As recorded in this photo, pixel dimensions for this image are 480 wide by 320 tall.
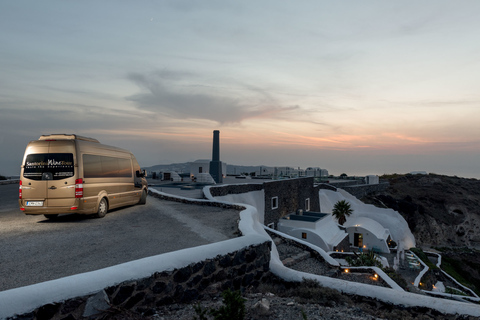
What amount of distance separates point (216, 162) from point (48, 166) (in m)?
21.8

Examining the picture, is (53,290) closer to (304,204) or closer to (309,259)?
(309,259)

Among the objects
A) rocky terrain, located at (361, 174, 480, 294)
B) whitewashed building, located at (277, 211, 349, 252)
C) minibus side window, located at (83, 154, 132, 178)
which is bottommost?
rocky terrain, located at (361, 174, 480, 294)

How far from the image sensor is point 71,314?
343 centimetres

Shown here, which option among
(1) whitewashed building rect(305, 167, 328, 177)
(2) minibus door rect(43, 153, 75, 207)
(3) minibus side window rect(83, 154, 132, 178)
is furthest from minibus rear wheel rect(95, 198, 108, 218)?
(1) whitewashed building rect(305, 167, 328, 177)

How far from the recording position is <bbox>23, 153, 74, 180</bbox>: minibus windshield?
8492mm

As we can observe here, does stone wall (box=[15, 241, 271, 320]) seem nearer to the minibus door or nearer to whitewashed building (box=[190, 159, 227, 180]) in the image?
the minibus door

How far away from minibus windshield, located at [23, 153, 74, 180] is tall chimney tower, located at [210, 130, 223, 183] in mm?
20488

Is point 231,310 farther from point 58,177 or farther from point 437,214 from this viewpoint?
point 437,214

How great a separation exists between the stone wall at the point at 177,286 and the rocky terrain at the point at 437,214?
154 feet

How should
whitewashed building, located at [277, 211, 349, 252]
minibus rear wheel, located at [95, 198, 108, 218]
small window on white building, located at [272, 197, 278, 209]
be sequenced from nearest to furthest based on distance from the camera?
minibus rear wheel, located at [95, 198, 108, 218], whitewashed building, located at [277, 211, 349, 252], small window on white building, located at [272, 197, 278, 209]

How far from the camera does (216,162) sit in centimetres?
3006

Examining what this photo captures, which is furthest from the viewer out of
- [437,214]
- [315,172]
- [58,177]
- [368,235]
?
[437,214]

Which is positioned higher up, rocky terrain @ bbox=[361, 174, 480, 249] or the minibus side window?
the minibus side window

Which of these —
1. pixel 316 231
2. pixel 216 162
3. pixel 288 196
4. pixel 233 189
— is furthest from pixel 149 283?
pixel 288 196
